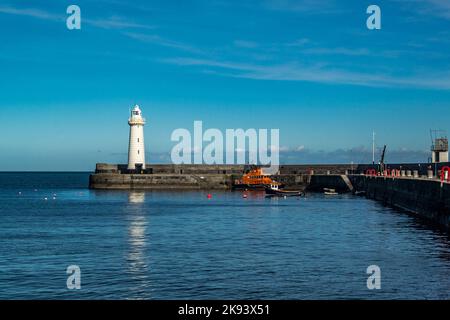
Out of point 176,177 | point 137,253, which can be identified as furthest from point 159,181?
point 137,253

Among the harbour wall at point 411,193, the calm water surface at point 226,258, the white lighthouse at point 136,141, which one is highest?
the white lighthouse at point 136,141

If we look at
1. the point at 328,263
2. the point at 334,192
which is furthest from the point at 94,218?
the point at 334,192

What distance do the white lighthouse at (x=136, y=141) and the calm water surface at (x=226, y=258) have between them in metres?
60.9


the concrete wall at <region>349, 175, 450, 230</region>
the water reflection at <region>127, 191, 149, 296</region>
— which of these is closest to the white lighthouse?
the concrete wall at <region>349, 175, 450, 230</region>

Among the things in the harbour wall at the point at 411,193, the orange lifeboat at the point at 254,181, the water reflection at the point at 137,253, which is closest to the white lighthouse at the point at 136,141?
the orange lifeboat at the point at 254,181

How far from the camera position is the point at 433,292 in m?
22.6

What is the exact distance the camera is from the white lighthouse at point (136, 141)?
113562 millimetres

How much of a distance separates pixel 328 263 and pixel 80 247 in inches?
560

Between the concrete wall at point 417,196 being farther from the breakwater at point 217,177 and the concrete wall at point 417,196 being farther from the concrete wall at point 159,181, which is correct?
the concrete wall at point 159,181

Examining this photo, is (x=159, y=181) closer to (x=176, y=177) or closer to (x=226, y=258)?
(x=176, y=177)

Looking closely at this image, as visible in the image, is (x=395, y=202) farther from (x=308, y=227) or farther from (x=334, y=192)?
(x=334, y=192)

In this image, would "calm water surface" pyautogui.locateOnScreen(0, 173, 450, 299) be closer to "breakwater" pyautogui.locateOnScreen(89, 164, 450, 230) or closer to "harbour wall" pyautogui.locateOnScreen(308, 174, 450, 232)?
"harbour wall" pyautogui.locateOnScreen(308, 174, 450, 232)

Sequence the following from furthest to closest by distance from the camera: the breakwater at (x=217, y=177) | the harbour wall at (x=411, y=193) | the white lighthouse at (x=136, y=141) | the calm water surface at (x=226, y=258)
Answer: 1. the white lighthouse at (x=136, y=141)
2. the breakwater at (x=217, y=177)
3. the harbour wall at (x=411, y=193)
4. the calm water surface at (x=226, y=258)

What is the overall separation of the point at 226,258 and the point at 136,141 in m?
85.8
